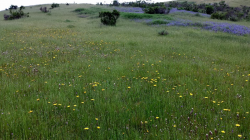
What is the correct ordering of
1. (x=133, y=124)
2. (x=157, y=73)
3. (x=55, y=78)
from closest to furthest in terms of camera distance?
(x=133, y=124)
(x=55, y=78)
(x=157, y=73)

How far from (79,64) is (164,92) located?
3.52m

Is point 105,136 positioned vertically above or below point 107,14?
below

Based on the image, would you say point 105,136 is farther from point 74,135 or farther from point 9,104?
point 9,104

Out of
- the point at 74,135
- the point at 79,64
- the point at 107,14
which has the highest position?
the point at 107,14

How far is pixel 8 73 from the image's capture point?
5.68m

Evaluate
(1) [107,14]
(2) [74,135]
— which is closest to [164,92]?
(2) [74,135]

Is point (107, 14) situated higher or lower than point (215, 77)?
higher

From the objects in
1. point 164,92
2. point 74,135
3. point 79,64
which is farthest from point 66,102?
point 79,64

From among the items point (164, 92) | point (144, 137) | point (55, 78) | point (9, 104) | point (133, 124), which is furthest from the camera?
point (55, 78)

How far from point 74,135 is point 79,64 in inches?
162

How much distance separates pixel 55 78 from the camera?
5.35m

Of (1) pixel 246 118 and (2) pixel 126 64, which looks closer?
(1) pixel 246 118

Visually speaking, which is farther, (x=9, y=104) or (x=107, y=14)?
(x=107, y=14)

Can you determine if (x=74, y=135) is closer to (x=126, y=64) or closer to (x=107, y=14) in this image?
(x=126, y=64)
